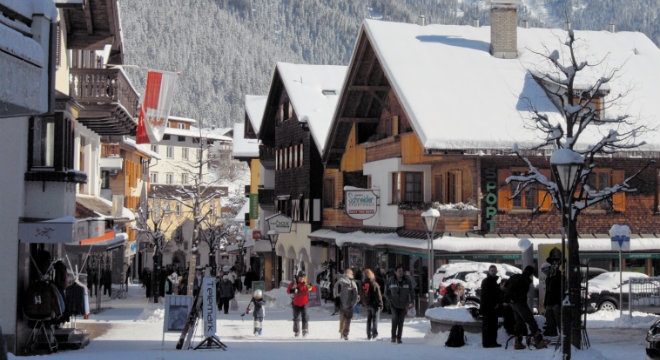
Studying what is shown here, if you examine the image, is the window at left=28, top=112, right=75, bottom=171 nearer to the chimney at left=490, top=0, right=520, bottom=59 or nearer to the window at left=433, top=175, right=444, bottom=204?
the window at left=433, top=175, right=444, bottom=204

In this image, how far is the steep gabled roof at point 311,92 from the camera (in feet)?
152

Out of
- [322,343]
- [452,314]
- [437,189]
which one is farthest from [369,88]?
[452,314]

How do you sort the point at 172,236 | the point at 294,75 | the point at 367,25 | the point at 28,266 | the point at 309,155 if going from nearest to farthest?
the point at 28,266 → the point at 367,25 → the point at 309,155 → the point at 294,75 → the point at 172,236

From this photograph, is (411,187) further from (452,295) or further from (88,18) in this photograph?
(88,18)

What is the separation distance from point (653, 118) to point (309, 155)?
60.3ft

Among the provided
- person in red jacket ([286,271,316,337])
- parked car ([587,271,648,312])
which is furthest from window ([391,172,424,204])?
person in red jacket ([286,271,316,337])

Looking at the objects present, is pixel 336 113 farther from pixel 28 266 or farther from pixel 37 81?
pixel 37 81

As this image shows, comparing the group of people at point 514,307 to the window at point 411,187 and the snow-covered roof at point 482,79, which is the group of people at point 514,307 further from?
the window at point 411,187

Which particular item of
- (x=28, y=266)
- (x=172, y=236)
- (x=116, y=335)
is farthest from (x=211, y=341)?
(x=172, y=236)

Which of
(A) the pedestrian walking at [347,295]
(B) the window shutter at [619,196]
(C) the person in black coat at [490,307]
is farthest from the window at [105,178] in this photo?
(C) the person in black coat at [490,307]

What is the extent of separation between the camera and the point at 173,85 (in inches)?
1185

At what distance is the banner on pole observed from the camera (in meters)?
29.3

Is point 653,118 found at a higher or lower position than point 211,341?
higher

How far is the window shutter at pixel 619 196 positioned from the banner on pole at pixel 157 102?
14464 millimetres
